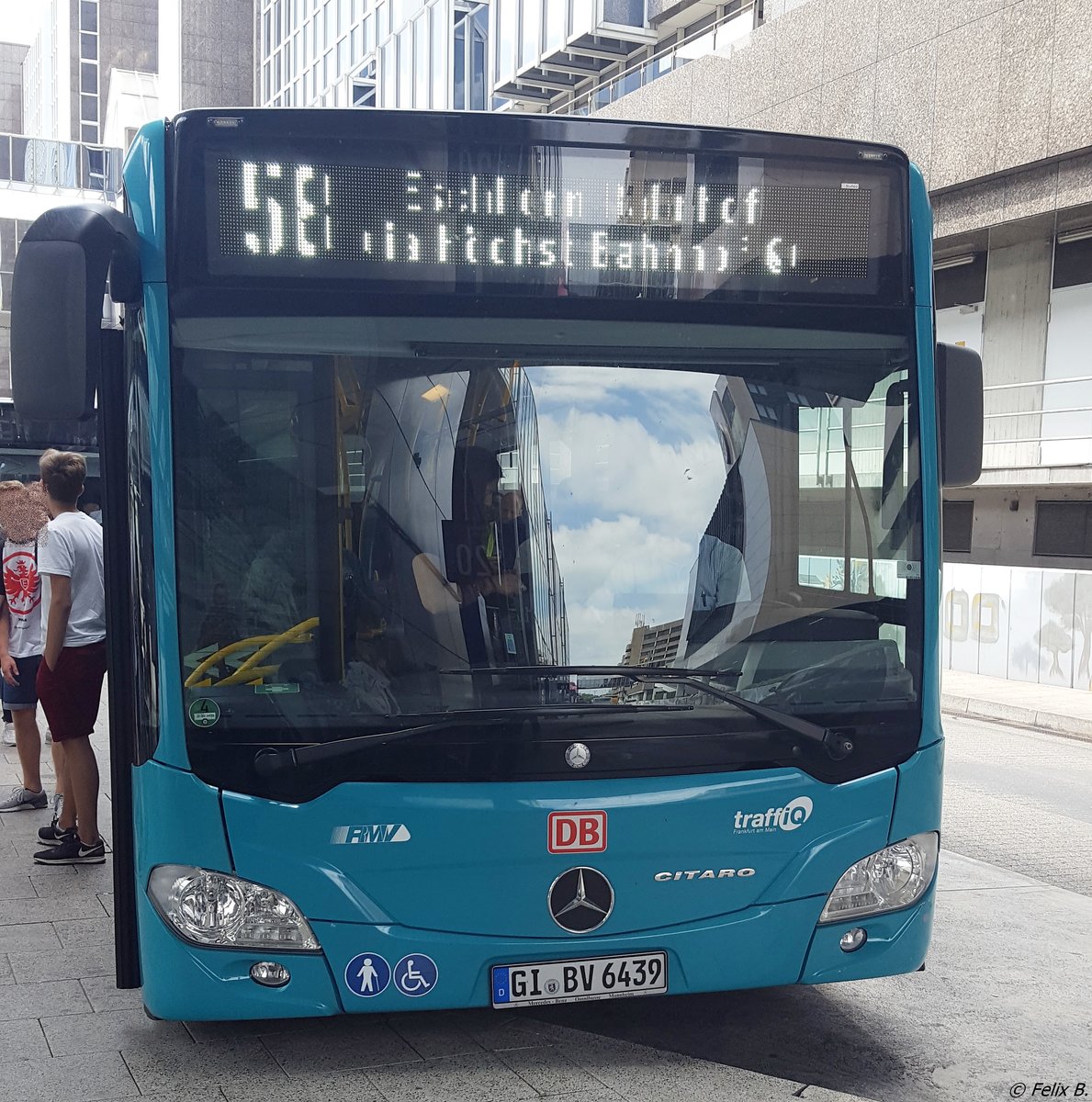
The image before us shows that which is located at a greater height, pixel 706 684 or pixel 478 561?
pixel 478 561

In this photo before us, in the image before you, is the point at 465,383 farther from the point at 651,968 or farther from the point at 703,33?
the point at 703,33

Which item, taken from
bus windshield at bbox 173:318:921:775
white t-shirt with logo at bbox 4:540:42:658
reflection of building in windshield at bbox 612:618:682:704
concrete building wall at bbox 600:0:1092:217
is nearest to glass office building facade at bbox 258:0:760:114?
concrete building wall at bbox 600:0:1092:217

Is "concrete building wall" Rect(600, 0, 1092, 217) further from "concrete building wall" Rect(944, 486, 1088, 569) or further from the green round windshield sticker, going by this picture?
the green round windshield sticker

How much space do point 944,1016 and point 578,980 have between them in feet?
5.26

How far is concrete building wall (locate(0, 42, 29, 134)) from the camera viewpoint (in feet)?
399

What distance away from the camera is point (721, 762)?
3.91 m

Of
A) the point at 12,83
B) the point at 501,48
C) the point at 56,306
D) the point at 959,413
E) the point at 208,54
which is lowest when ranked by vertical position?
the point at 959,413

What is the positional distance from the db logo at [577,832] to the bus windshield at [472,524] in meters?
0.30

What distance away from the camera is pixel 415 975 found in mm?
3783

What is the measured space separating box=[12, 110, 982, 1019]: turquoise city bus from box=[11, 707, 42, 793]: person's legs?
3731mm

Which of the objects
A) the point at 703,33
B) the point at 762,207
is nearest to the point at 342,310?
the point at 762,207

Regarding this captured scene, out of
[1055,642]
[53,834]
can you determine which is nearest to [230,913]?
[53,834]

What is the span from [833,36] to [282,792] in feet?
74.6

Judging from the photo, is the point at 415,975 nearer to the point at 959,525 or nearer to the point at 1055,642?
the point at 1055,642
